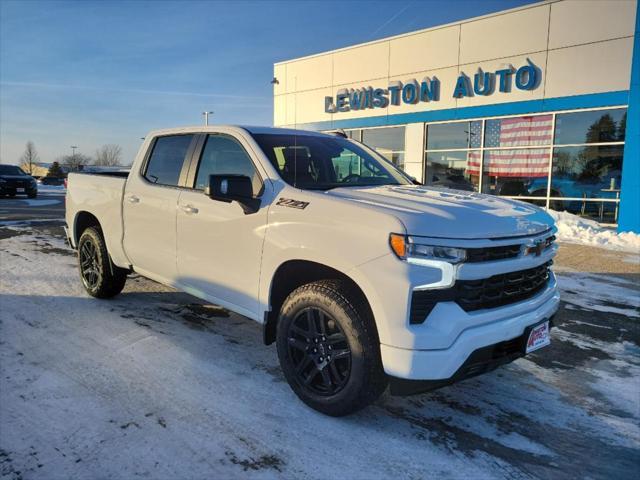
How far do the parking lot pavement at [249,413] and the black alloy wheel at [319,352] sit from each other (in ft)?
0.71

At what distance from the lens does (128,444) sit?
8.76 ft

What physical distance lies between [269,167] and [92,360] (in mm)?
2030

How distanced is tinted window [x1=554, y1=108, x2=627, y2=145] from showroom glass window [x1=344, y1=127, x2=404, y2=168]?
5700 millimetres

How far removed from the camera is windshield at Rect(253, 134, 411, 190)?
11.9 ft

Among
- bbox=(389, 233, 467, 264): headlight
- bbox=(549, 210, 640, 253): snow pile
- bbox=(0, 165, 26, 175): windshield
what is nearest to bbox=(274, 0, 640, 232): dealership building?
bbox=(549, 210, 640, 253): snow pile

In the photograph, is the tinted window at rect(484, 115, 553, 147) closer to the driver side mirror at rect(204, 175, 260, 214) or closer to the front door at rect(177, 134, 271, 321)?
the front door at rect(177, 134, 271, 321)

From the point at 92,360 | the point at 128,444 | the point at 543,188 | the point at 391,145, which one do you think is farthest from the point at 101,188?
the point at 391,145

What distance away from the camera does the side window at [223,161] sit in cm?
376

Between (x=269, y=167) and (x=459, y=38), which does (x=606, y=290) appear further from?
(x=459, y=38)

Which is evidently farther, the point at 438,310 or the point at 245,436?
the point at 245,436

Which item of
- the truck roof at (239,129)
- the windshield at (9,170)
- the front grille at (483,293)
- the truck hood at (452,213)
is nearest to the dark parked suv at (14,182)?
the windshield at (9,170)

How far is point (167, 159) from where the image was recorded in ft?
15.2

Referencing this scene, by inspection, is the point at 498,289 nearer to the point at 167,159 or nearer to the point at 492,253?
the point at 492,253

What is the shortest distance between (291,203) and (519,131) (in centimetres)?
1382
